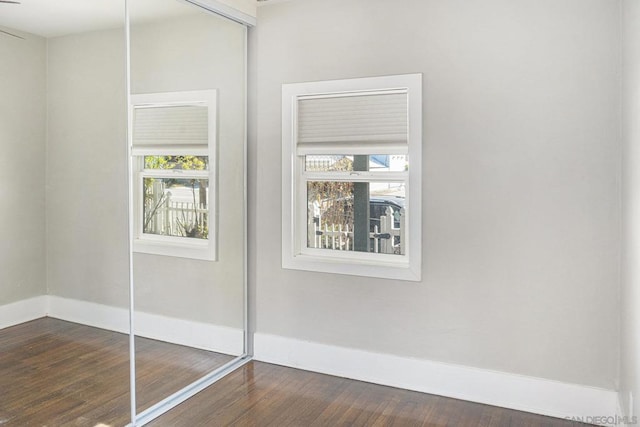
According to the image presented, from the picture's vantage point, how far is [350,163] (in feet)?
11.8

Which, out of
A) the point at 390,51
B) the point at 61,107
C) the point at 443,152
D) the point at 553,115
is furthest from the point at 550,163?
the point at 61,107

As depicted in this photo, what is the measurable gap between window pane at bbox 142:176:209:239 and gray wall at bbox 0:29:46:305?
0.61m

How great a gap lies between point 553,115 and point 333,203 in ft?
4.96

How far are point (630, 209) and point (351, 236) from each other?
172 centimetres

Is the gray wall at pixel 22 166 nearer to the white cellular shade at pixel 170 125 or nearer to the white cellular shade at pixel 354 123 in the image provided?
the white cellular shade at pixel 170 125

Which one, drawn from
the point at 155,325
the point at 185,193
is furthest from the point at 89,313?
the point at 185,193

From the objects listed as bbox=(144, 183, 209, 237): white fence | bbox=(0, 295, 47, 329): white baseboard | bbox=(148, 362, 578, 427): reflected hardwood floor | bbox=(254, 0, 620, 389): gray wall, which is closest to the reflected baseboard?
bbox=(0, 295, 47, 329): white baseboard

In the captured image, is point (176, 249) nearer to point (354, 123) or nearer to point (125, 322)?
point (125, 322)

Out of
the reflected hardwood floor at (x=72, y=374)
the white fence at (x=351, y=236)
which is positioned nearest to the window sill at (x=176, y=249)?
the reflected hardwood floor at (x=72, y=374)

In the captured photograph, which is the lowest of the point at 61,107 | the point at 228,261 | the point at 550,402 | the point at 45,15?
the point at 550,402

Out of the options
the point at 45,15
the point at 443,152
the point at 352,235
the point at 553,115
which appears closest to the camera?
the point at 45,15

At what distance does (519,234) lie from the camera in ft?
10.1

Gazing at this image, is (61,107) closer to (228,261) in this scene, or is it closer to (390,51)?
(228,261)

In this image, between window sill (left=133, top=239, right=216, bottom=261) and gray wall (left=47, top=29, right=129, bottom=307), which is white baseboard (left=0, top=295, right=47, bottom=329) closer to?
gray wall (left=47, top=29, right=129, bottom=307)
